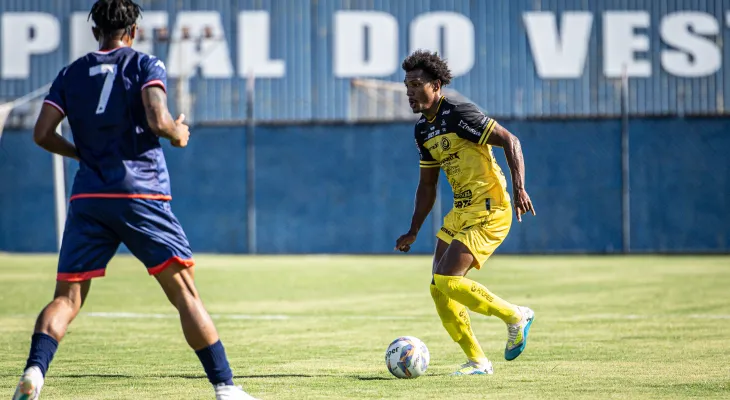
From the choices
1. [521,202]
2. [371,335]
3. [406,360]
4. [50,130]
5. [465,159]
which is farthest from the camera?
[371,335]

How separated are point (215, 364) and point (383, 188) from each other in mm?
19803

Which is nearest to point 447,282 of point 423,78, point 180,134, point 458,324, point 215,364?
point 458,324

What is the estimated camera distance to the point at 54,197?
27062 mm

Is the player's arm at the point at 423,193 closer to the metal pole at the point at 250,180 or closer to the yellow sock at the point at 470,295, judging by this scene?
the yellow sock at the point at 470,295

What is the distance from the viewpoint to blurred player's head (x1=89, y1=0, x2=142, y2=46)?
6.48 metres

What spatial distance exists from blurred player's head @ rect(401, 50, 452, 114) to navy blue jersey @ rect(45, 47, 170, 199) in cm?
252

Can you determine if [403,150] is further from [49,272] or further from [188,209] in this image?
[49,272]

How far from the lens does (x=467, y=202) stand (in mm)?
8695

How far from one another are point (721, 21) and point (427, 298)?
83.7ft

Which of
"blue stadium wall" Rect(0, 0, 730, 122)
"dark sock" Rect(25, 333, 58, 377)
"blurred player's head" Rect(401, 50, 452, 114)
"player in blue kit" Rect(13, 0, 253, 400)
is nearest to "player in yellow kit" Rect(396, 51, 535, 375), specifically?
"blurred player's head" Rect(401, 50, 452, 114)

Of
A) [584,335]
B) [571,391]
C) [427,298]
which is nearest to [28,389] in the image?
[571,391]

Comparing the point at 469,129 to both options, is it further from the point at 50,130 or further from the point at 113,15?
the point at 50,130

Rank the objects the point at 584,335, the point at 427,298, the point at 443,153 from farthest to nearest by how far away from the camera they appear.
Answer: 1. the point at 427,298
2. the point at 584,335
3. the point at 443,153

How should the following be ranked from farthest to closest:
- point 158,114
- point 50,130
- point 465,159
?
1. point 465,159
2. point 50,130
3. point 158,114
